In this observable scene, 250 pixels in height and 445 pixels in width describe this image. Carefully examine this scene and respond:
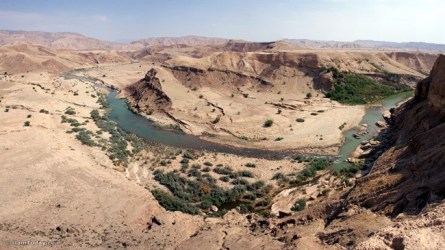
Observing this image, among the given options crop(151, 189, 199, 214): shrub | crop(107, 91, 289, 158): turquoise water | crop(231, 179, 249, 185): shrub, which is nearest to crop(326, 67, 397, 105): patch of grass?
crop(107, 91, 289, 158): turquoise water

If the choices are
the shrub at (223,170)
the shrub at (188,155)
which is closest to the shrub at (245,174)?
the shrub at (223,170)

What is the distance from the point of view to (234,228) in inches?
746

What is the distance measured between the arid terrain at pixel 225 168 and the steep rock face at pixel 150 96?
237 millimetres

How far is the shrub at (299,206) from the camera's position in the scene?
73.7 ft

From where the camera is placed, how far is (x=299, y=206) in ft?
74.4

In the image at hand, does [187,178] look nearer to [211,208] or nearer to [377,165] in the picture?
[211,208]

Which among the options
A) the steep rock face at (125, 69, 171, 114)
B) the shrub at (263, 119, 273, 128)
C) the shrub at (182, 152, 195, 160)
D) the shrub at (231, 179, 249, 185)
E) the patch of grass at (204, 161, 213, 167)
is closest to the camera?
the shrub at (231, 179, 249, 185)

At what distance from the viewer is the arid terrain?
16750mm

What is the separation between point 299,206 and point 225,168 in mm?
8365

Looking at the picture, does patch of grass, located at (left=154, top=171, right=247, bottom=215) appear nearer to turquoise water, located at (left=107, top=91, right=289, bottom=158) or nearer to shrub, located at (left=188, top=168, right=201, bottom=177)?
shrub, located at (left=188, top=168, right=201, bottom=177)

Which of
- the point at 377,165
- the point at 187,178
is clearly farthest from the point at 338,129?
the point at 187,178

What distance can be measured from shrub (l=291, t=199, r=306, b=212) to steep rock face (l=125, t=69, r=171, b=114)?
2888 centimetres

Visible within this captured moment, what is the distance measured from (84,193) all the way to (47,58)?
79061 millimetres

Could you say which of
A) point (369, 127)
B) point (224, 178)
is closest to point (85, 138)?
point (224, 178)
